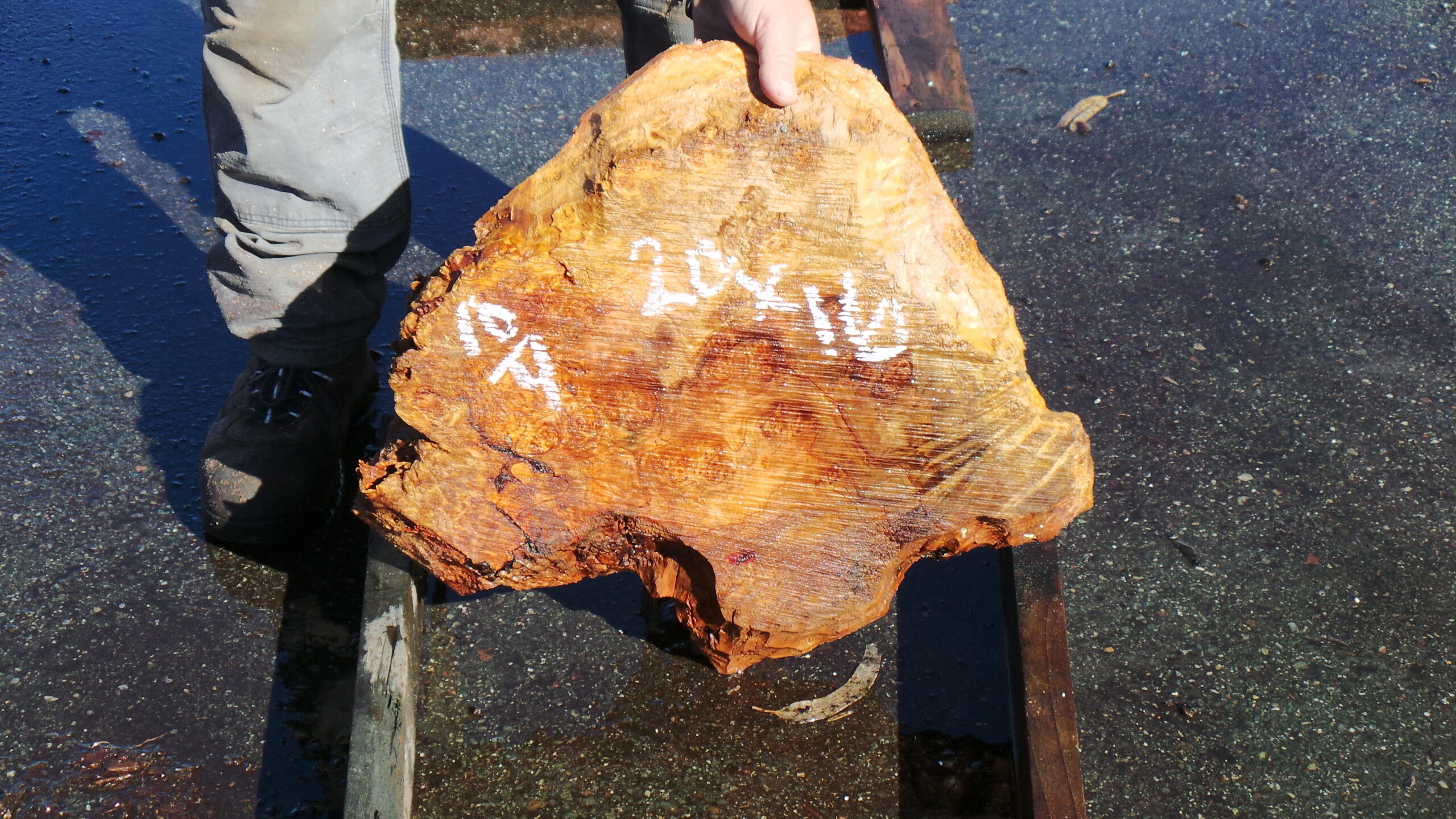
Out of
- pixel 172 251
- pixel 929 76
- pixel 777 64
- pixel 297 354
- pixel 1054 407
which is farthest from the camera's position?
pixel 929 76

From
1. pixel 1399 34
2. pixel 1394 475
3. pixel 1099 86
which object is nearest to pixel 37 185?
pixel 1099 86

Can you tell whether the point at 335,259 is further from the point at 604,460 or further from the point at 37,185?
the point at 37,185

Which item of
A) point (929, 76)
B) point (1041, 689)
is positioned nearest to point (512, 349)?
point (1041, 689)

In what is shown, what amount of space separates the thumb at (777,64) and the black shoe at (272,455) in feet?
3.91

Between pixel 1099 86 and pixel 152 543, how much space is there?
3032 mm

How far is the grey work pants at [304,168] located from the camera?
164 cm

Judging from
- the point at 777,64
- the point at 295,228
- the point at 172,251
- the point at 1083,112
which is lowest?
the point at 172,251

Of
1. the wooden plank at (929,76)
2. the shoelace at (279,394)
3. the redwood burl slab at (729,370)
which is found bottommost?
the shoelace at (279,394)

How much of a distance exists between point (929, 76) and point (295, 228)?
2082 millimetres

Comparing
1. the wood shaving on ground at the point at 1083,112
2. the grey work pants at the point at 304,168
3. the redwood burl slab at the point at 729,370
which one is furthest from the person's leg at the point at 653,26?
the wood shaving on ground at the point at 1083,112

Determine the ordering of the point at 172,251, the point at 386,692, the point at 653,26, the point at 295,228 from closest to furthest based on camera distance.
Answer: the point at 386,692 → the point at 295,228 → the point at 653,26 → the point at 172,251

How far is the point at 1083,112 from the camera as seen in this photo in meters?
3.25

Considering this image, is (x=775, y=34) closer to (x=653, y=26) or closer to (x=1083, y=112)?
(x=653, y=26)

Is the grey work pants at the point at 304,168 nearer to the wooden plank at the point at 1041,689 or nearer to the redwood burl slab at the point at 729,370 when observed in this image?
the redwood burl slab at the point at 729,370
